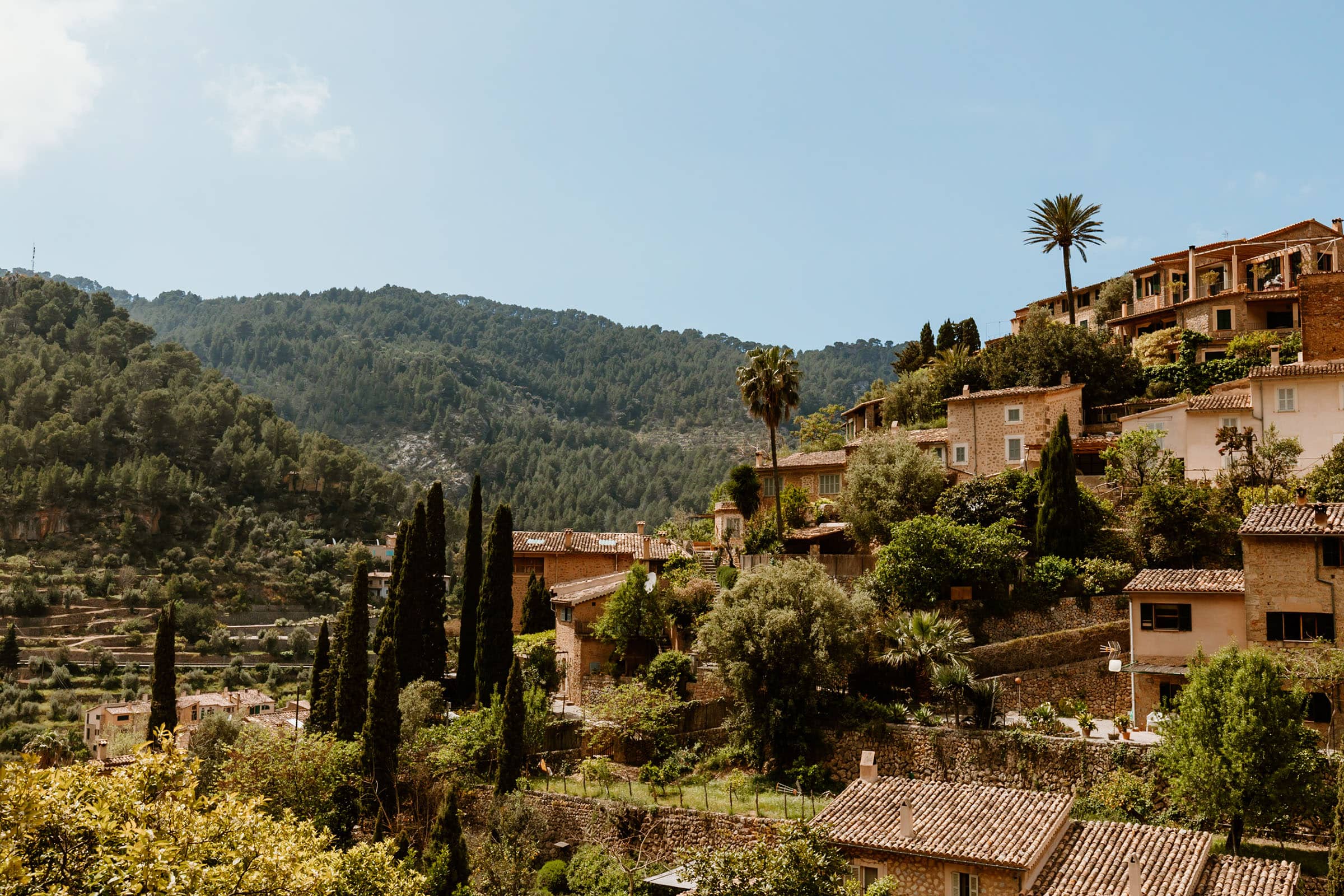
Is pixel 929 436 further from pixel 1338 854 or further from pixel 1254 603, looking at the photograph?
pixel 1338 854

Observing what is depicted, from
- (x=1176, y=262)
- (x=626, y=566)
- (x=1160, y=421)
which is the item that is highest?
(x=1176, y=262)

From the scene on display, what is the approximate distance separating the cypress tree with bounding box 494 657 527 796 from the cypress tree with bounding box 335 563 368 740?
5731mm

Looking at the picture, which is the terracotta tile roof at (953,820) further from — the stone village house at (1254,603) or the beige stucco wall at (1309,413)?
the beige stucco wall at (1309,413)

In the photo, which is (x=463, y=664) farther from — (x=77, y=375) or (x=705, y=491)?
(x=705, y=491)

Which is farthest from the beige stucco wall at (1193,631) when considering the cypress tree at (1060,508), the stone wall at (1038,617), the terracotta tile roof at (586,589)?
the terracotta tile roof at (586,589)

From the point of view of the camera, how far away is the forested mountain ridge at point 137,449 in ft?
331

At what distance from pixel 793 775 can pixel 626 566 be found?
22.2 metres

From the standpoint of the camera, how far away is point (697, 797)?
29.5 m

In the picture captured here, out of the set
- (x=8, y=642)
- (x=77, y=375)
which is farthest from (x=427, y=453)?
(x=8, y=642)

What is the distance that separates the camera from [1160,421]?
40969mm

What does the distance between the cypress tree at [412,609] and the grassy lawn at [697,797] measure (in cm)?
990

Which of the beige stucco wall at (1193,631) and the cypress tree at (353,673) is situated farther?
the cypress tree at (353,673)

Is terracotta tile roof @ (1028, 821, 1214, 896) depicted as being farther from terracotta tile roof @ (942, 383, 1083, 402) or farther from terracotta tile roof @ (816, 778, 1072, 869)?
terracotta tile roof @ (942, 383, 1083, 402)

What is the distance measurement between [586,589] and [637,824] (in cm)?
1568
